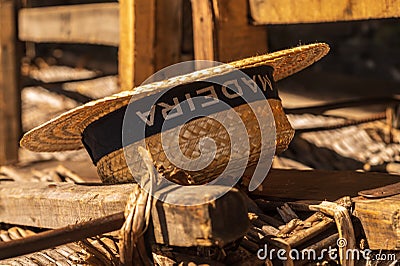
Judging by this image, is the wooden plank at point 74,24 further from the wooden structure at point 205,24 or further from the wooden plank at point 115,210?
the wooden plank at point 115,210

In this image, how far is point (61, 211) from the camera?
1992 mm

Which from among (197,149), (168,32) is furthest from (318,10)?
(197,149)

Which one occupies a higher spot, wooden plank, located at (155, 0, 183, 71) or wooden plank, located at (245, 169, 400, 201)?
wooden plank, located at (155, 0, 183, 71)

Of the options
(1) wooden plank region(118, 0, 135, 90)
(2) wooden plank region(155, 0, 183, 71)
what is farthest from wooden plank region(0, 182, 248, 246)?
(2) wooden plank region(155, 0, 183, 71)

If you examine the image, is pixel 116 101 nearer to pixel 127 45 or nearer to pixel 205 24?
pixel 205 24

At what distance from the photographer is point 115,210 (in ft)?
5.78

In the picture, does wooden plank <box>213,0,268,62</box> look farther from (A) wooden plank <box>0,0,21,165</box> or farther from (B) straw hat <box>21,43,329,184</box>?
(A) wooden plank <box>0,0,21,165</box>

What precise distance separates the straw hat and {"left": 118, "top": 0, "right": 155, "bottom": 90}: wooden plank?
2.55 feet

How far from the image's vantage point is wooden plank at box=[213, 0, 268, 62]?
8.79ft

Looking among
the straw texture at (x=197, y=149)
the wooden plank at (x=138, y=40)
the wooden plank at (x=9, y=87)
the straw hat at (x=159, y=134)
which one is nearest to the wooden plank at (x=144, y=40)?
the wooden plank at (x=138, y=40)

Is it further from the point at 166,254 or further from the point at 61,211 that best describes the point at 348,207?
the point at 61,211

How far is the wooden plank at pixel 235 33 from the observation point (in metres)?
2.68

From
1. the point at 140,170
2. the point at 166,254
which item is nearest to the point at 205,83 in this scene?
the point at 140,170

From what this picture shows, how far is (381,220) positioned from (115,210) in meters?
0.60
